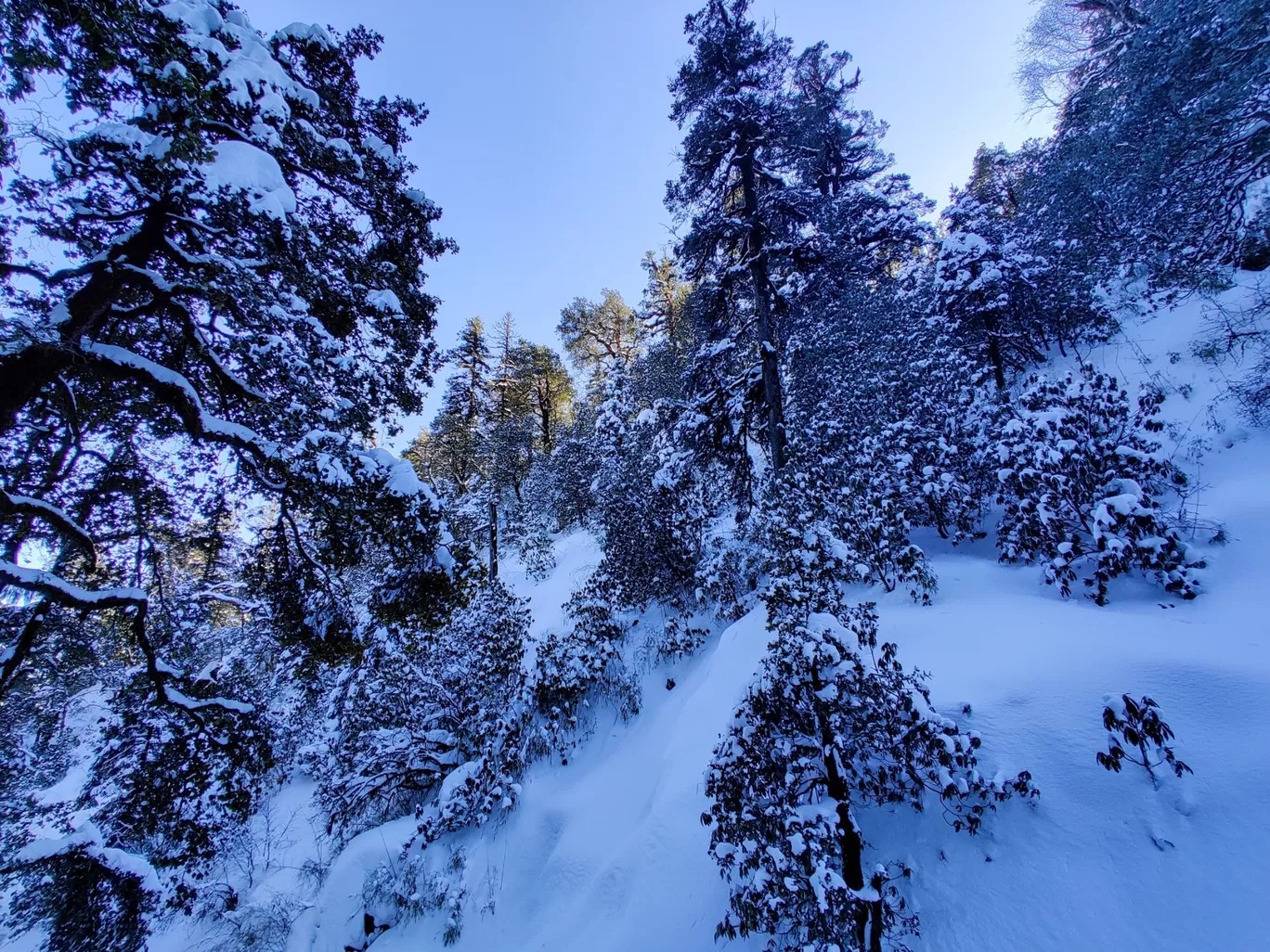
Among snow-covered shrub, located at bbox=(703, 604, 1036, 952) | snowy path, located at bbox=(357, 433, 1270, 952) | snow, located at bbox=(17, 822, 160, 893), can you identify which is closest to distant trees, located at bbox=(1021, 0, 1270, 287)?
snowy path, located at bbox=(357, 433, 1270, 952)

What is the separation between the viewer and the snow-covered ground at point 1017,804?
8.45 ft

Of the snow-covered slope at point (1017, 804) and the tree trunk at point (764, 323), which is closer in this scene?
the snow-covered slope at point (1017, 804)

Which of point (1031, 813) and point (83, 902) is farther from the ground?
point (1031, 813)

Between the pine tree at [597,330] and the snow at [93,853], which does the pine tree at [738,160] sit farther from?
the pine tree at [597,330]

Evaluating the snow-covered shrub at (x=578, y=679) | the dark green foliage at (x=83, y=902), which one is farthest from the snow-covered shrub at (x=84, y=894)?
the snow-covered shrub at (x=578, y=679)

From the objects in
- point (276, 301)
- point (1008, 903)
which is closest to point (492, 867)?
point (1008, 903)

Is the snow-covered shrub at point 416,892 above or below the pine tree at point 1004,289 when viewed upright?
below

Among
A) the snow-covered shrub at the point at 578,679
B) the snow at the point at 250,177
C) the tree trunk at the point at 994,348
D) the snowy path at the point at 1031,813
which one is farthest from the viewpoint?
the tree trunk at the point at 994,348

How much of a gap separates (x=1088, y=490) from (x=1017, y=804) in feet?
13.7

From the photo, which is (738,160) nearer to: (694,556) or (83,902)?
(694,556)

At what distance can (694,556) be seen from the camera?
10.1 m

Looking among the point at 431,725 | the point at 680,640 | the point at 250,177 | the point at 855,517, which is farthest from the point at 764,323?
the point at 431,725

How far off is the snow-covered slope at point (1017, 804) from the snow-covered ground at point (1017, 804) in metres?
0.01

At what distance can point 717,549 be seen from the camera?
8930 mm
